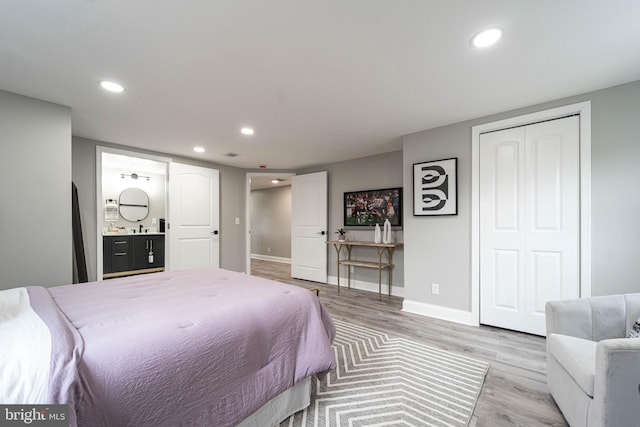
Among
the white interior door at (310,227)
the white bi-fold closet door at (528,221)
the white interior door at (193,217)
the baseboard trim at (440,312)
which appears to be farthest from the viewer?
the white interior door at (310,227)

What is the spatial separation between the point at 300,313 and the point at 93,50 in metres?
2.19

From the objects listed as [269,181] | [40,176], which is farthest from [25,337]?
[269,181]

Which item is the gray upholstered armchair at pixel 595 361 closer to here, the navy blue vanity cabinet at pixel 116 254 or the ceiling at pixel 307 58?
Result: the ceiling at pixel 307 58

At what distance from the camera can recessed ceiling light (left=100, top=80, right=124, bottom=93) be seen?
7.04 feet

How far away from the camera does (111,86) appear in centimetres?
219

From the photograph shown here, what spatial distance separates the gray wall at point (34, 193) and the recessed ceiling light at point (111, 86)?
78 cm

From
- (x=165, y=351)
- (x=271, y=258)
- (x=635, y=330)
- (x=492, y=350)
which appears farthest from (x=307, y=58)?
(x=271, y=258)

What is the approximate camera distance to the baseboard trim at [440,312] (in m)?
2.95

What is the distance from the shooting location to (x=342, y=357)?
2234 mm

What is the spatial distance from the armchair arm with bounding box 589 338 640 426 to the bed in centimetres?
127

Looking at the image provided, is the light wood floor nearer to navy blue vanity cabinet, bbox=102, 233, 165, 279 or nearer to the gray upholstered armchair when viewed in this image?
the gray upholstered armchair

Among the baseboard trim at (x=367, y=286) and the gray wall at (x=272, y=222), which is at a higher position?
the gray wall at (x=272, y=222)

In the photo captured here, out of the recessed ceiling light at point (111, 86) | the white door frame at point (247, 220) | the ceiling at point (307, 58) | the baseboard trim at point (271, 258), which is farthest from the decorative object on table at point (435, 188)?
the baseboard trim at point (271, 258)

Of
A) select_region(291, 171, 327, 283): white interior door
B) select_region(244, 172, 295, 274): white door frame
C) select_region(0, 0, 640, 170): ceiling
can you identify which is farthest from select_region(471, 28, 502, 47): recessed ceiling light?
select_region(244, 172, 295, 274): white door frame
